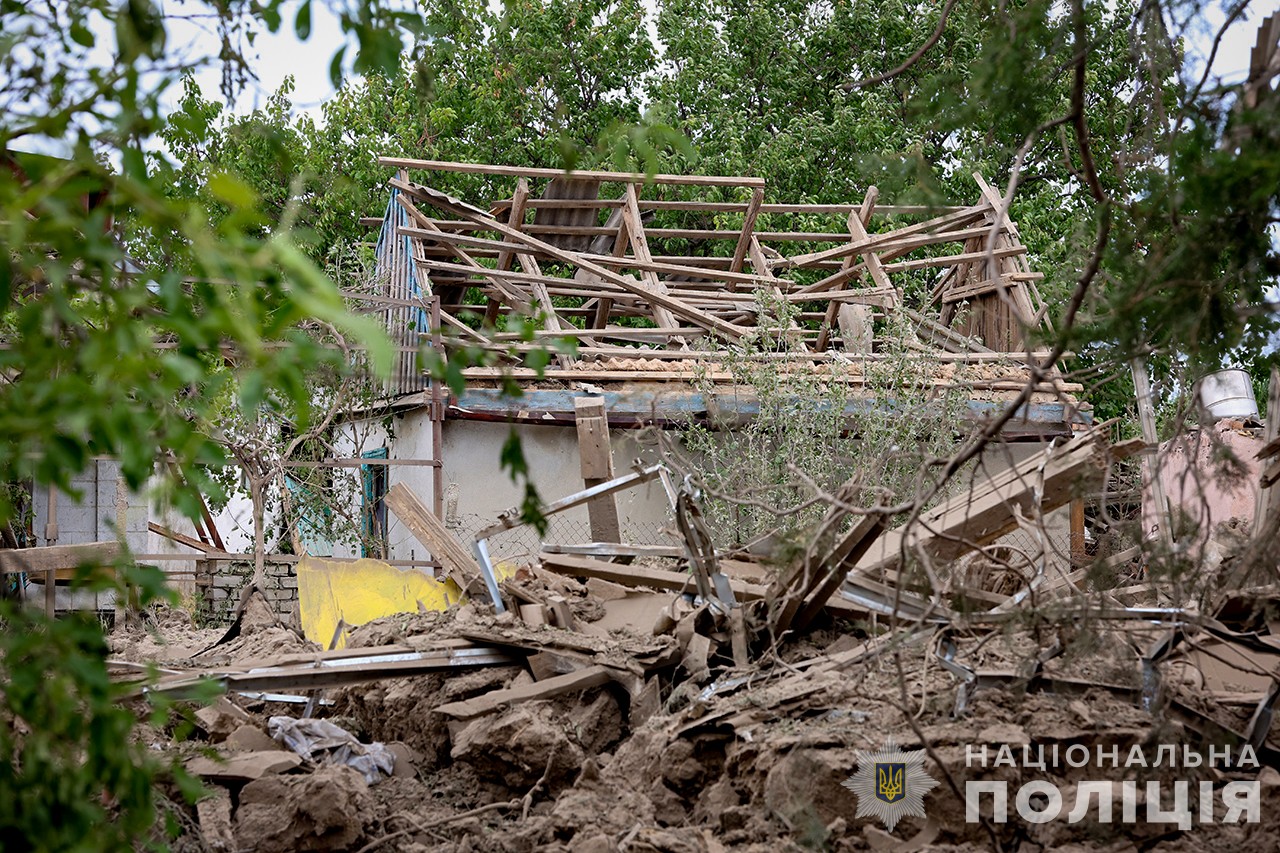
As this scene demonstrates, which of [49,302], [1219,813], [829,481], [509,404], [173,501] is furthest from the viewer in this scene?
[509,404]

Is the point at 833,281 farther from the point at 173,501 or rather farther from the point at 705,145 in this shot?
the point at 173,501

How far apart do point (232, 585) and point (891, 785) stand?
8.87 meters

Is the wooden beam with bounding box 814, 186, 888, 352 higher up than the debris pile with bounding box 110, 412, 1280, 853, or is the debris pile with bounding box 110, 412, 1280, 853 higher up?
the wooden beam with bounding box 814, 186, 888, 352

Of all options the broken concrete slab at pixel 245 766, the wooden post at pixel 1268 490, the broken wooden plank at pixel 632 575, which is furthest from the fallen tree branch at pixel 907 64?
the broken concrete slab at pixel 245 766

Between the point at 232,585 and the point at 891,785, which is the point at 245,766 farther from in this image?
the point at 232,585

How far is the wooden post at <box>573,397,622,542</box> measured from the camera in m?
8.32

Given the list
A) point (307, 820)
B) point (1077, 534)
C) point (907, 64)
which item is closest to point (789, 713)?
point (307, 820)

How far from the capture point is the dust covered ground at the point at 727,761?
166 inches

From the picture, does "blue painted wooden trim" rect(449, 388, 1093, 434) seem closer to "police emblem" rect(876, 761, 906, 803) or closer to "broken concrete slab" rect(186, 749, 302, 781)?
"broken concrete slab" rect(186, 749, 302, 781)

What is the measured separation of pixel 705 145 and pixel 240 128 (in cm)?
1592

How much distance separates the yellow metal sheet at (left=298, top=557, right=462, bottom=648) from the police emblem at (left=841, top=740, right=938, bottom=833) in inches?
187

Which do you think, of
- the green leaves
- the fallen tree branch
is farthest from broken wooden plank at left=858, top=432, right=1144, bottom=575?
the green leaves

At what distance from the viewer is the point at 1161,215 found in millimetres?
3893

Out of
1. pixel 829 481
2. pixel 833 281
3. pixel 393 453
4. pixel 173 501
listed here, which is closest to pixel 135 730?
pixel 173 501
